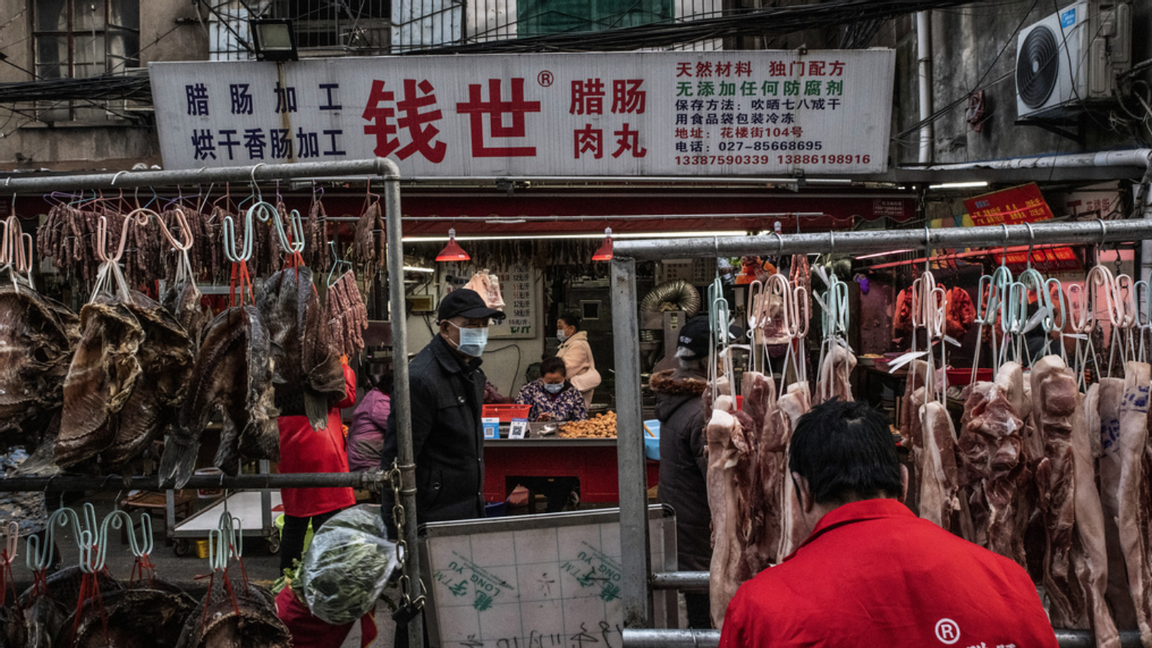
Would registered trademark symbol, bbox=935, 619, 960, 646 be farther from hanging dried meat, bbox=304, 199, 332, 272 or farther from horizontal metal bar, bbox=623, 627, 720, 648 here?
hanging dried meat, bbox=304, 199, 332, 272

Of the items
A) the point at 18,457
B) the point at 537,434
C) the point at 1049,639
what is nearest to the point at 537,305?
the point at 537,434

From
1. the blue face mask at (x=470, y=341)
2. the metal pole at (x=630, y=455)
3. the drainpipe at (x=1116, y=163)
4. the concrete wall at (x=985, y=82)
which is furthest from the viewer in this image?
the concrete wall at (x=985, y=82)

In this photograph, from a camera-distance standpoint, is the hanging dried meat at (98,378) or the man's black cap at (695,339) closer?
the hanging dried meat at (98,378)

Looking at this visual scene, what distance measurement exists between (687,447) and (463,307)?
1.55 meters

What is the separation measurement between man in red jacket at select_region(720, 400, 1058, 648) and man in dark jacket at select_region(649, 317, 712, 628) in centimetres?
202

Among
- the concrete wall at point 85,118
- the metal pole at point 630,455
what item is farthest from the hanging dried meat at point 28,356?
the concrete wall at point 85,118

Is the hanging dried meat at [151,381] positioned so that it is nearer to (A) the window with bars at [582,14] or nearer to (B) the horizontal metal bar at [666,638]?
(B) the horizontal metal bar at [666,638]

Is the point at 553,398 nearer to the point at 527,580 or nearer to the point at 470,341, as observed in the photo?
the point at 470,341

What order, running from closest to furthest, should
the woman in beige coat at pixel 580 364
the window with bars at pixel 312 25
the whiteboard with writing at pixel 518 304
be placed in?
the woman in beige coat at pixel 580 364
the window with bars at pixel 312 25
the whiteboard with writing at pixel 518 304

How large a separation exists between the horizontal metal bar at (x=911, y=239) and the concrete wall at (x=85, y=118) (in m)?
11.6

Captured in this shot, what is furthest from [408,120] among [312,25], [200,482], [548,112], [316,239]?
[312,25]

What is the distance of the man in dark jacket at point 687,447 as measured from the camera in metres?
3.82

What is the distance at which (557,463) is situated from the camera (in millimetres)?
7082

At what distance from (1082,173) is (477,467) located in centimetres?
604
